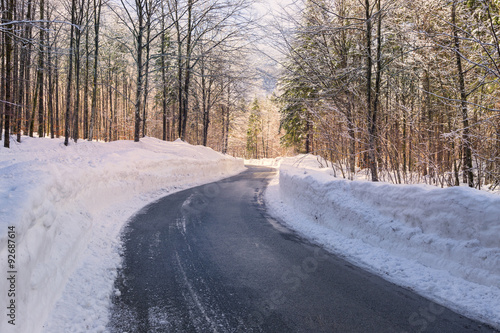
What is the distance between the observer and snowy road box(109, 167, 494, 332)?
117 inches

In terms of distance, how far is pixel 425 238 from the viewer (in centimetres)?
450

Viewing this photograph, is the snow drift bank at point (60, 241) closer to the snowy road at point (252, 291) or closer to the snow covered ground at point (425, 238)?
the snowy road at point (252, 291)

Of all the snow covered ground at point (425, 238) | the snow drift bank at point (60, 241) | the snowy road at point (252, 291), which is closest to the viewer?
the snow drift bank at point (60, 241)

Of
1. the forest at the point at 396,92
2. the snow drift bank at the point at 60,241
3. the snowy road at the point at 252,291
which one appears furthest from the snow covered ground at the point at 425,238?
the snow drift bank at the point at 60,241

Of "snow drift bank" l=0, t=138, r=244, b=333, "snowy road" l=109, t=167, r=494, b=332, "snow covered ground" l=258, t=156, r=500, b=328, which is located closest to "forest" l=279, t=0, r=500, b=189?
"snow covered ground" l=258, t=156, r=500, b=328

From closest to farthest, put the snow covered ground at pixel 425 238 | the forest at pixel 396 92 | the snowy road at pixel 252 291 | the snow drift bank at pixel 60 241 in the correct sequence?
the snow drift bank at pixel 60 241 → the snowy road at pixel 252 291 → the snow covered ground at pixel 425 238 → the forest at pixel 396 92

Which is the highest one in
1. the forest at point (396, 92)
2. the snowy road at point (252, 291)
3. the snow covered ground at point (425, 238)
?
the forest at point (396, 92)

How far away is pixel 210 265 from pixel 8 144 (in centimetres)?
1573

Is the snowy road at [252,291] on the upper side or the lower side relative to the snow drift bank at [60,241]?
lower

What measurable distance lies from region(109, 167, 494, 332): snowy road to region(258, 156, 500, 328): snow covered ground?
13.1 inches

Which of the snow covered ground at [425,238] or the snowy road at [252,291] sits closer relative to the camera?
the snowy road at [252,291]

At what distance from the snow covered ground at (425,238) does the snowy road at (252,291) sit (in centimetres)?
33

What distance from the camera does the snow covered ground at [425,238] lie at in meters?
3.60

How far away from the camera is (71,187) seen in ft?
18.9
